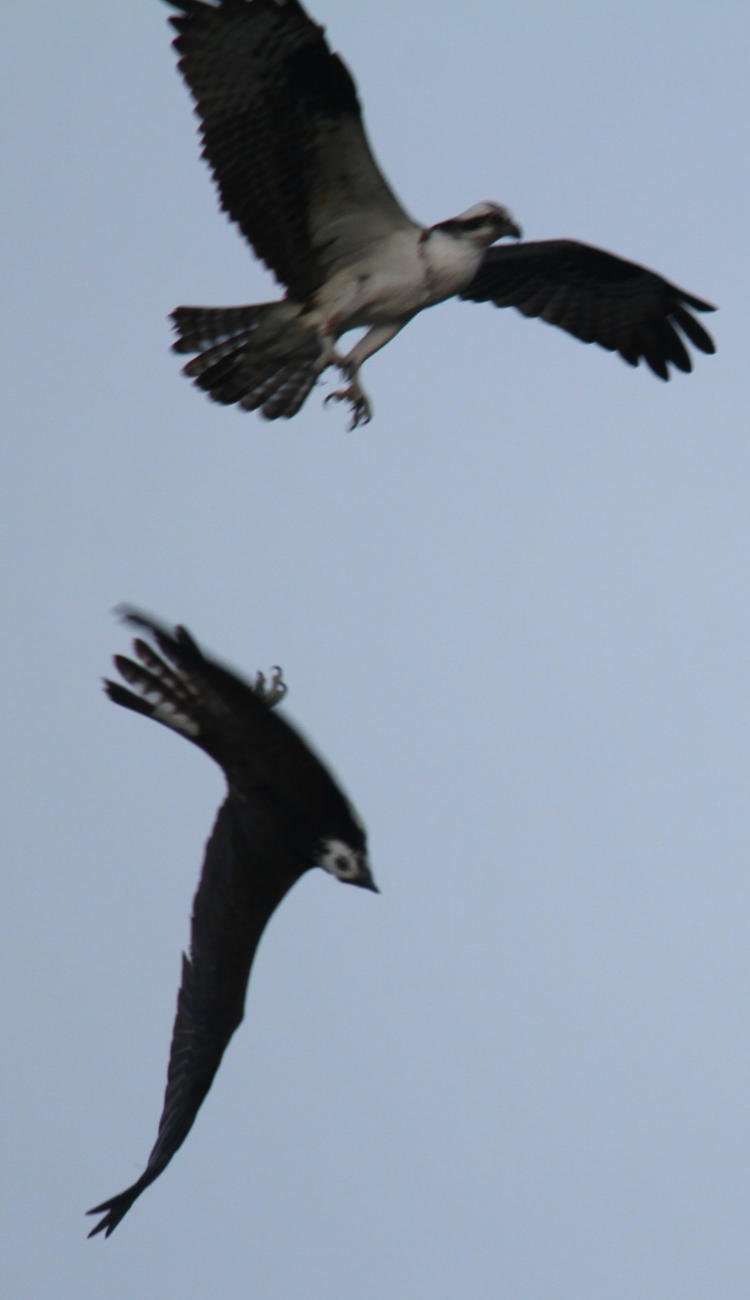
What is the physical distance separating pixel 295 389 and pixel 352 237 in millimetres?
805

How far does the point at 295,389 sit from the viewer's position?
10906mm

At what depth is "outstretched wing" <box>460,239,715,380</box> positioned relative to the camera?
1209cm

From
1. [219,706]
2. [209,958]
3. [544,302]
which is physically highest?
[544,302]

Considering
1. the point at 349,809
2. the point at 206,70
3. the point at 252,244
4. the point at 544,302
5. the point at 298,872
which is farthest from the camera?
the point at 544,302

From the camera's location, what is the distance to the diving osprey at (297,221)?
31.8 feet

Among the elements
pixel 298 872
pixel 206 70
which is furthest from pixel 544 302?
pixel 298 872

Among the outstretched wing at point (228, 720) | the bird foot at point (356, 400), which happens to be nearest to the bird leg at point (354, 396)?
the bird foot at point (356, 400)

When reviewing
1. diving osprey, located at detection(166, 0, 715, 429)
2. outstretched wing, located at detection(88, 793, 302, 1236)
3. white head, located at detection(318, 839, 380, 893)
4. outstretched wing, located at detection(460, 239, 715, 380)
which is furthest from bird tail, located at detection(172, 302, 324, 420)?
white head, located at detection(318, 839, 380, 893)

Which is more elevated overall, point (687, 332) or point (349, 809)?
point (687, 332)

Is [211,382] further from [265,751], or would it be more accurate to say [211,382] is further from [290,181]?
[265,751]

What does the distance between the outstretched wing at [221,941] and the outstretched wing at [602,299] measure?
432cm

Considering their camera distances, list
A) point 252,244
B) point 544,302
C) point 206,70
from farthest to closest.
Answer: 1. point 544,302
2. point 252,244
3. point 206,70

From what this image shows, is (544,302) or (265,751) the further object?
(544,302)

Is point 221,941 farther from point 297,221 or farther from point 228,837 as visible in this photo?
point 297,221
